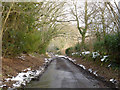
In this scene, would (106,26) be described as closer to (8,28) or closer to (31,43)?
(31,43)

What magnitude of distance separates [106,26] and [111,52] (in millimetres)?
6947

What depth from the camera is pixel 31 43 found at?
11133mm

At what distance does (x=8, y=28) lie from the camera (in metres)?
8.54

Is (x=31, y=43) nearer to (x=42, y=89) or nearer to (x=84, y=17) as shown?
(x=42, y=89)

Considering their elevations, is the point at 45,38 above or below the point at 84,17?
below

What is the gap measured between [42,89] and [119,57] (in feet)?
14.4

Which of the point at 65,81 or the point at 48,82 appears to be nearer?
the point at 48,82

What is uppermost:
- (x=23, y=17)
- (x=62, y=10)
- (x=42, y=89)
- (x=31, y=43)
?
(x=62, y=10)

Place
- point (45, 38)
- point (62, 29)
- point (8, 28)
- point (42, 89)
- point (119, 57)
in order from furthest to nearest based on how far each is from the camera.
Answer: point (62, 29) → point (45, 38) → point (8, 28) → point (119, 57) → point (42, 89)

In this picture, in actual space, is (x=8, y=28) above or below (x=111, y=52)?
above

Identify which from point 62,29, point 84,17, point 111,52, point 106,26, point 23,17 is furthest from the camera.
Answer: point 62,29

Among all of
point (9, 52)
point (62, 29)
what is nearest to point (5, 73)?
point (9, 52)

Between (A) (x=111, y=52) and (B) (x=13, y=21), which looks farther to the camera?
(B) (x=13, y=21)

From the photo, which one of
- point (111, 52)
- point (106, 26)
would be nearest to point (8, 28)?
point (111, 52)
